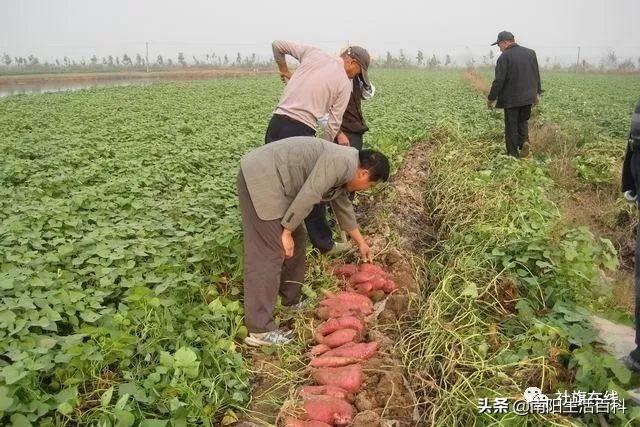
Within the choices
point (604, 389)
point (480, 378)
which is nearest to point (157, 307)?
point (480, 378)

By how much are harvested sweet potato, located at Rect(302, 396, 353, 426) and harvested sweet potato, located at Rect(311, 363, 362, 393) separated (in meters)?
0.14

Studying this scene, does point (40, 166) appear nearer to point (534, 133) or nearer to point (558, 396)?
point (558, 396)

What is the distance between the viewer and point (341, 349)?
9.96ft

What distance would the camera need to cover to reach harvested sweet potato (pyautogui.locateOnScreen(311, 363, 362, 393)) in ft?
9.03

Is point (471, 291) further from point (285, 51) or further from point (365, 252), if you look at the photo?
point (285, 51)

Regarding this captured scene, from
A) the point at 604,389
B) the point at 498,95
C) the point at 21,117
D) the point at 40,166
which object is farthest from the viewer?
the point at 21,117

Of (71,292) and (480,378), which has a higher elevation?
(71,292)

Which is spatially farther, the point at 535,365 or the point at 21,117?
the point at 21,117

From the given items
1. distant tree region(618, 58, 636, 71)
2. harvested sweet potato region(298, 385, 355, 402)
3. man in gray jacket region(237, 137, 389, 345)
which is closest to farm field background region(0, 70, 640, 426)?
man in gray jacket region(237, 137, 389, 345)

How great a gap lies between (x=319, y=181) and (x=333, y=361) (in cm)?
108

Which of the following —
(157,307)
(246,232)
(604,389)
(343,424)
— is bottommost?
(343,424)

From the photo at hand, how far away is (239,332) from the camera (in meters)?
3.27

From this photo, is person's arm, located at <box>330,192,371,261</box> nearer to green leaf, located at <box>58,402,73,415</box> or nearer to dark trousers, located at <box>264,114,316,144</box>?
dark trousers, located at <box>264,114,316,144</box>

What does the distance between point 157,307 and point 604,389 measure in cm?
245
